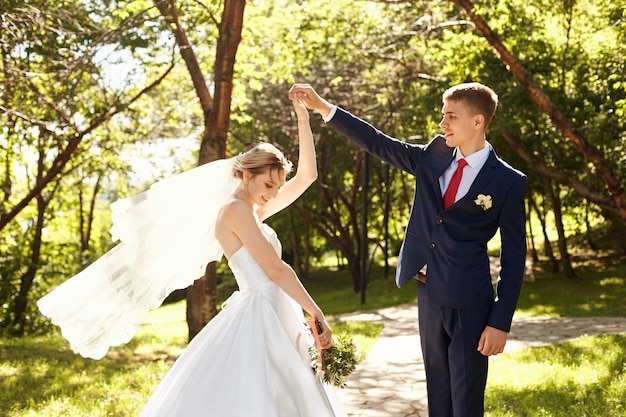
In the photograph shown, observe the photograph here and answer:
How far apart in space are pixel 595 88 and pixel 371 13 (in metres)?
6.44

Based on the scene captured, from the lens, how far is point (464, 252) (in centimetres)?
403

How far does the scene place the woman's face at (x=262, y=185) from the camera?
4293mm

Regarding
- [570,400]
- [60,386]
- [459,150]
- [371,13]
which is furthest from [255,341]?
[371,13]


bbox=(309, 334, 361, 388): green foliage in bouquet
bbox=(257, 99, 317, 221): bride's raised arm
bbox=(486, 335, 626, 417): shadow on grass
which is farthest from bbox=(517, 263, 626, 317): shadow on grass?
bbox=(309, 334, 361, 388): green foliage in bouquet

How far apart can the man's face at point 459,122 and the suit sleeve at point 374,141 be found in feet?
1.19

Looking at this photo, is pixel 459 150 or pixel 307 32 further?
pixel 307 32

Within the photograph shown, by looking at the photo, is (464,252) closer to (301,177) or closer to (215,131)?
(301,177)

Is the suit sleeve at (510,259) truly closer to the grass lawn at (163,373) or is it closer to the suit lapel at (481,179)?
the suit lapel at (481,179)

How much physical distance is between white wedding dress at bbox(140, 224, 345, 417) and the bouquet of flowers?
7cm

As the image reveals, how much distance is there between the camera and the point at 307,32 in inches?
571

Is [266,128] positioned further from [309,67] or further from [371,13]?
[371,13]

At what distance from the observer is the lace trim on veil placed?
488cm

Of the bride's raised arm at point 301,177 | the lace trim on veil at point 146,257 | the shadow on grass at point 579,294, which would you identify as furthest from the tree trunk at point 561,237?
the lace trim on veil at point 146,257

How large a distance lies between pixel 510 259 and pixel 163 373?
20.5ft
